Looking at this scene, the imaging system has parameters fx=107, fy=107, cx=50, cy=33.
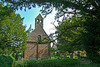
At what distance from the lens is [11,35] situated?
19.3m

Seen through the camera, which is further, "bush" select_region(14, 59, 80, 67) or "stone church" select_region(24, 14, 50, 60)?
"stone church" select_region(24, 14, 50, 60)

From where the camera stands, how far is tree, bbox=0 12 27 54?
61.7 feet

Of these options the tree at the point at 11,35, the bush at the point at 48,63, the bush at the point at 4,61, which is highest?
the tree at the point at 11,35

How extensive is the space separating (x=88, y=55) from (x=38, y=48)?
2149 centimetres

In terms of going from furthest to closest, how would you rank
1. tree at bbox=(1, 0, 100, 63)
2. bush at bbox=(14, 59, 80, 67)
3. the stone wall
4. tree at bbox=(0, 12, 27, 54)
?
the stone wall → tree at bbox=(0, 12, 27, 54) → bush at bbox=(14, 59, 80, 67) → tree at bbox=(1, 0, 100, 63)

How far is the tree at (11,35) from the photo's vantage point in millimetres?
18797

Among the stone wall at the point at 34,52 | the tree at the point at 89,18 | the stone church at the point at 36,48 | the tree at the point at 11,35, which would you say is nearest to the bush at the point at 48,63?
the tree at the point at 11,35

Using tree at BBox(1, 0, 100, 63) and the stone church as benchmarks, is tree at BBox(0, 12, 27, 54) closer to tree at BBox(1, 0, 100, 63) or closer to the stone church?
the stone church

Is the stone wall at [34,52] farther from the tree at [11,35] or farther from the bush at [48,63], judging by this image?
the bush at [48,63]

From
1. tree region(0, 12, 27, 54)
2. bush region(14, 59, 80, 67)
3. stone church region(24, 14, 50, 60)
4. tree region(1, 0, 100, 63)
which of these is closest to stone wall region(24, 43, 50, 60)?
stone church region(24, 14, 50, 60)

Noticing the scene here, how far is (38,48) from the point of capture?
95.9 ft

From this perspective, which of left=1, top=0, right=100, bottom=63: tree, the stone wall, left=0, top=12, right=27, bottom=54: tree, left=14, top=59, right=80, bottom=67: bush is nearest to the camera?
left=1, top=0, right=100, bottom=63: tree

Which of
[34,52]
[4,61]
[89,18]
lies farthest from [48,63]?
[34,52]

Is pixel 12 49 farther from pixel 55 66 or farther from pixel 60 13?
pixel 60 13
